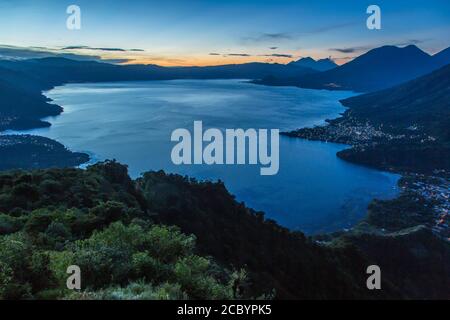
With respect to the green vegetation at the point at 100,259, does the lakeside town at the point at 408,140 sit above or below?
below

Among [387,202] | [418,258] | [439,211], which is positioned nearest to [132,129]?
[387,202]

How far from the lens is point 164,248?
11633mm

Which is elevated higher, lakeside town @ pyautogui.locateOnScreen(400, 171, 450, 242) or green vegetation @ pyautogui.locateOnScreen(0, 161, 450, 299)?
green vegetation @ pyautogui.locateOnScreen(0, 161, 450, 299)

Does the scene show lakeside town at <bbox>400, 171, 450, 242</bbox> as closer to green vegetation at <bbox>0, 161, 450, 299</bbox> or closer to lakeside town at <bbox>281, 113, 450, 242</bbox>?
lakeside town at <bbox>281, 113, 450, 242</bbox>

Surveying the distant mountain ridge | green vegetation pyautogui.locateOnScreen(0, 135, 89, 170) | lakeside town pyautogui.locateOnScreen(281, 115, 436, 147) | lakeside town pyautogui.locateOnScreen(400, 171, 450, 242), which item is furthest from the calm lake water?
the distant mountain ridge

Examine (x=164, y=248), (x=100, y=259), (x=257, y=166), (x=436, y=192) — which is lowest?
(x=436, y=192)

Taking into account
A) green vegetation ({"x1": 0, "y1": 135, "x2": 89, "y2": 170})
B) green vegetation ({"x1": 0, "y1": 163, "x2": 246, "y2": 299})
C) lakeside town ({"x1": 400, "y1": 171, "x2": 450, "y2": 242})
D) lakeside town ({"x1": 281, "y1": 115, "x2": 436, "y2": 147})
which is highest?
green vegetation ({"x1": 0, "y1": 163, "x2": 246, "y2": 299})

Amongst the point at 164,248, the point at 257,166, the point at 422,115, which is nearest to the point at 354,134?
the point at 422,115

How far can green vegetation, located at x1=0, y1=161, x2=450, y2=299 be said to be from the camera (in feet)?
28.8

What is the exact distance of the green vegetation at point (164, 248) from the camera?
8766 mm

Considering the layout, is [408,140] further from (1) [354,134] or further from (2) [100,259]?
(2) [100,259]

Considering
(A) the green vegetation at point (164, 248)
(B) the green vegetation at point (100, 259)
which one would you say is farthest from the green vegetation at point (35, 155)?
(B) the green vegetation at point (100, 259)

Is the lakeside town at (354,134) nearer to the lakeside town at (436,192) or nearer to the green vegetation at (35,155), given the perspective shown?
the lakeside town at (436,192)
